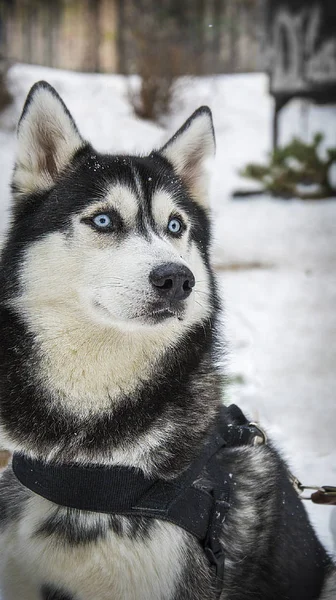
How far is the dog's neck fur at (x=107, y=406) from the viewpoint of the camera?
188 cm

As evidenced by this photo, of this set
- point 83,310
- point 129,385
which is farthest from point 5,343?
point 129,385

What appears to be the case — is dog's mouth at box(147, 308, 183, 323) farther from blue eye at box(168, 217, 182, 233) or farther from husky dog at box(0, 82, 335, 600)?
blue eye at box(168, 217, 182, 233)

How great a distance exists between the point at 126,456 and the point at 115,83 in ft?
39.0

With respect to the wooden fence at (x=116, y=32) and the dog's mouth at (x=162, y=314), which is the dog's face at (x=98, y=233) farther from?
the wooden fence at (x=116, y=32)

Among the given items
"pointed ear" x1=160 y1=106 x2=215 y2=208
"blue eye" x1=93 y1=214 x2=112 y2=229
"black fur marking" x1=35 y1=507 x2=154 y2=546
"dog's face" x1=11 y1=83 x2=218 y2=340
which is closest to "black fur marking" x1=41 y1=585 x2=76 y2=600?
"black fur marking" x1=35 y1=507 x2=154 y2=546

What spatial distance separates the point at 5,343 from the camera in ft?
6.54

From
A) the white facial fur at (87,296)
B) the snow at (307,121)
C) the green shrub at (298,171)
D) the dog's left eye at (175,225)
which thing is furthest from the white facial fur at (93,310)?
the snow at (307,121)

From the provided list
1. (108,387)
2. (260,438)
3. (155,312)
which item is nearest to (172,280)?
(155,312)

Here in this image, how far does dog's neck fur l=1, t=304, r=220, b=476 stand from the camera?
1.88 metres

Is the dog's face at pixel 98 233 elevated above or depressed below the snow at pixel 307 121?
above

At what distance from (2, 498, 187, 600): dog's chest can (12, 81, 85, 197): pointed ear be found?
111 centimetres

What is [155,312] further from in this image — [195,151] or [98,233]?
[195,151]

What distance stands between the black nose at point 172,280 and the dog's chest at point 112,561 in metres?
0.66

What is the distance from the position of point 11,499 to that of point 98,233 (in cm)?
88
